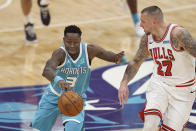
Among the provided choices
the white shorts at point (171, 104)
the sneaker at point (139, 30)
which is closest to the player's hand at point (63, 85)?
the white shorts at point (171, 104)

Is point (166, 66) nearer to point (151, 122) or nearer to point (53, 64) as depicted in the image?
point (151, 122)

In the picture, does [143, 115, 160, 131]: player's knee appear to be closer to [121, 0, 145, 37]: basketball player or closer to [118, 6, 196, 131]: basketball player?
[118, 6, 196, 131]: basketball player

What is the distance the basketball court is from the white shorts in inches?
56.2

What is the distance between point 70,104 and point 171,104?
112 cm

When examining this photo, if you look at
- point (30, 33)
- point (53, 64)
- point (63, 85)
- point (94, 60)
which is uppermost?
point (53, 64)

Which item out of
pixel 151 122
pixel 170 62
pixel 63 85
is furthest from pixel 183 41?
pixel 63 85

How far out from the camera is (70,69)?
18.9ft

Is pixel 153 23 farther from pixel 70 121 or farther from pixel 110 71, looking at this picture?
pixel 110 71

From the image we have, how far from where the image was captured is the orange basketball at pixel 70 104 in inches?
208

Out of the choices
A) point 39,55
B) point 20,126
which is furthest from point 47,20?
point 20,126

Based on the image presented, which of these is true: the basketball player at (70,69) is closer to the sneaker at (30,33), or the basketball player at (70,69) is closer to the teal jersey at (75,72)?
the teal jersey at (75,72)

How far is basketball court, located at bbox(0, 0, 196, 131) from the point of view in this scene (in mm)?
7352

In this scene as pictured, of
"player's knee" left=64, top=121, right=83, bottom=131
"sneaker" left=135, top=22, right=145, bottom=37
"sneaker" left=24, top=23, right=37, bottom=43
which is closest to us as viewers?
"player's knee" left=64, top=121, right=83, bottom=131

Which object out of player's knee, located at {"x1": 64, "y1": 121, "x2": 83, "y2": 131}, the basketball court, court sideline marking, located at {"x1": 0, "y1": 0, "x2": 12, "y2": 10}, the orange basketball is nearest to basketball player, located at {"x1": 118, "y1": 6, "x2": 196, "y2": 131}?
the orange basketball
